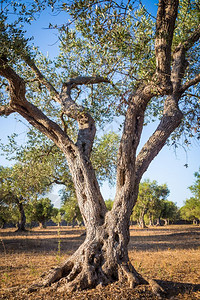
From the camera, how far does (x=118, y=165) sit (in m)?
5.32

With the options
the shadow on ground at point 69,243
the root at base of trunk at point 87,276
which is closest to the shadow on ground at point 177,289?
the root at base of trunk at point 87,276

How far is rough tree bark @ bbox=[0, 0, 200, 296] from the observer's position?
4379 mm

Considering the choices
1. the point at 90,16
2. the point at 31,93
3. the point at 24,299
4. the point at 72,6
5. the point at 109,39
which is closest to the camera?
the point at 24,299

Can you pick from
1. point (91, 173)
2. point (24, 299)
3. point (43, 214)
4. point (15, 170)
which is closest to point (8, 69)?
point (91, 173)

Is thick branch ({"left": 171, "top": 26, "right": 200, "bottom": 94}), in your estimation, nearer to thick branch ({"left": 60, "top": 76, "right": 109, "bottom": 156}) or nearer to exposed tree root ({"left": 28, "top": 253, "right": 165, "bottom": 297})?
thick branch ({"left": 60, "top": 76, "right": 109, "bottom": 156})

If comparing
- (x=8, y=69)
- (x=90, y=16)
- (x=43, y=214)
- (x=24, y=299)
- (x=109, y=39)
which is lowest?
(x=43, y=214)

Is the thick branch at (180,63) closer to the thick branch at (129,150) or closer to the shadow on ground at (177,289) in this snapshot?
the thick branch at (129,150)

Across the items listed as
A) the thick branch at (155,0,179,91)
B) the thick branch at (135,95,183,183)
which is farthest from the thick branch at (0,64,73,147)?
the thick branch at (155,0,179,91)

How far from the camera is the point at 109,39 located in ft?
16.3

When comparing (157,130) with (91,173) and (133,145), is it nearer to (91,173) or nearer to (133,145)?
(133,145)

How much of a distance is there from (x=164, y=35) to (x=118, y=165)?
132 inches

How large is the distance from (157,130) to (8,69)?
4.49 metres

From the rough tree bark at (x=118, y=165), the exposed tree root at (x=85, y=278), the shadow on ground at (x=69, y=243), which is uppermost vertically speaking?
the rough tree bark at (x=118, y=165)

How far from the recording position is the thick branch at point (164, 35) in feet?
14.3
